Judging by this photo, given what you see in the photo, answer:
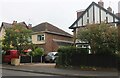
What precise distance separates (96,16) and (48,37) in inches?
465

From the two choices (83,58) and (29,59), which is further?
(29,59)

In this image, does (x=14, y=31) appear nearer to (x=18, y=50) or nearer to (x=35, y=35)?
(x=18, y=50)

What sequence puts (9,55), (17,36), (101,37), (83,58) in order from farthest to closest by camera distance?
(9,55) → (17,36) → (83,58) → (101,37)

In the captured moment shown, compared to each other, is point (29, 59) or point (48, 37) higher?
point (48, 37)

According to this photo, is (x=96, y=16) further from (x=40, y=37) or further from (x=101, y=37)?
(x=101, y=37)

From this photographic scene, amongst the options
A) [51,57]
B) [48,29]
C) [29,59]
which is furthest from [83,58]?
[48,29]

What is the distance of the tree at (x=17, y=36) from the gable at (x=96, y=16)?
567 inches

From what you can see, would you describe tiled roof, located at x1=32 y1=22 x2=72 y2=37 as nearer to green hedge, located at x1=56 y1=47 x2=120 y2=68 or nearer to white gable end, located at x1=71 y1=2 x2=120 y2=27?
white gable end, located at x1=71 y1=2 x2=120 y2=27

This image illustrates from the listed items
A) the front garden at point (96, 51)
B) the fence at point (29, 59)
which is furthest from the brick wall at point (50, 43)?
the front garden at point (96, 51)

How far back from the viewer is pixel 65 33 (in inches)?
2338

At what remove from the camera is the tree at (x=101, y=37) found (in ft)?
85.4

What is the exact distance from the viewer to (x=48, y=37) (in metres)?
53.8

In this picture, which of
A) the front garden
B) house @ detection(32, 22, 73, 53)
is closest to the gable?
house @ detection(32, 22, 73, 53)

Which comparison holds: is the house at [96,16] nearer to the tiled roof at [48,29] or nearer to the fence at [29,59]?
the fence at [29,59]
